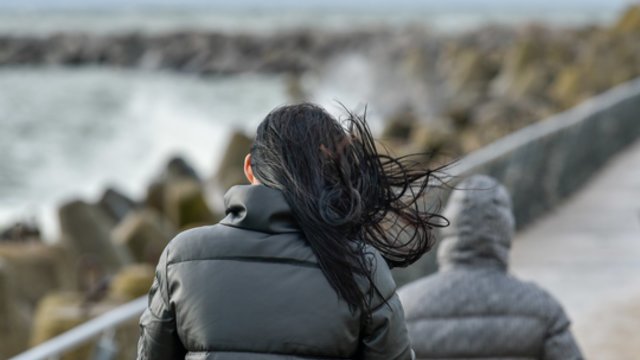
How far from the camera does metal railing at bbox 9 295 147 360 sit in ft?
16.9

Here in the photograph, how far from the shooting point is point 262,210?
3.02 metres

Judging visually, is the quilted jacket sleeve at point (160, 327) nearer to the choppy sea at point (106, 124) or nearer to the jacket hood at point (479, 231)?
the jacket hood at point (479, 231)

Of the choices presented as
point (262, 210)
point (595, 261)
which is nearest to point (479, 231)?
point (262, 210)

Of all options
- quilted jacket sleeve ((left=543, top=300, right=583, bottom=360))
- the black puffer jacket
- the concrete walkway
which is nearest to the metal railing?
quilted jacket sleeve ((left=543, top=300, right=583, bottom=360))

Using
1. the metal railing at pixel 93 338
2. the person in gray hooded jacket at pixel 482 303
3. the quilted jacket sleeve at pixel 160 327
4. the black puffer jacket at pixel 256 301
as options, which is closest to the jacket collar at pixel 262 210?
the black puffer jacket at pixel 256 301

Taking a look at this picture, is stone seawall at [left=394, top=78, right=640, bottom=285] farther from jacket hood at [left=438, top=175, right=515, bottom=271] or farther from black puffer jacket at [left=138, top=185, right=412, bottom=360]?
black puffer jacket at [left=138, top=185, right=412, bottom=360]

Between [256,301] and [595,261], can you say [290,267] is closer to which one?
[256,301]

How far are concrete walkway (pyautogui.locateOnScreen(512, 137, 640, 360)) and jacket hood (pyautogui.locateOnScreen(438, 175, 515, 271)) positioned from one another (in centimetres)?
406

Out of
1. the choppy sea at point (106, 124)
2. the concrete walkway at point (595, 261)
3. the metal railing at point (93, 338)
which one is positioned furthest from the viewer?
the choppy sea at point (106, 124)

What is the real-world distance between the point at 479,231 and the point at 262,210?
1752mm

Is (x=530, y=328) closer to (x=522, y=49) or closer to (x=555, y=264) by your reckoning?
(x=555, y=264)

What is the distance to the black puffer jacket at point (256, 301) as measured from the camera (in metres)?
2.95

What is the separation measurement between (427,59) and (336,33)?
123 ft

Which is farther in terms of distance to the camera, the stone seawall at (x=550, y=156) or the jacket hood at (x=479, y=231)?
the stone seawall at (x=550, y=156)
